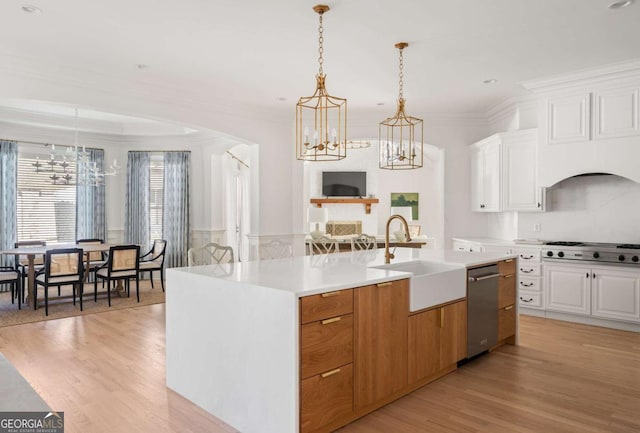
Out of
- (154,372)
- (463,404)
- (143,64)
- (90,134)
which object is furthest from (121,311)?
(463,404)

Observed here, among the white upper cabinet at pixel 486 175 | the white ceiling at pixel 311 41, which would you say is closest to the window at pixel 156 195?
the white ceiling at pixel 311 41

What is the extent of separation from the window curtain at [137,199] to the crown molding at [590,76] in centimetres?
660

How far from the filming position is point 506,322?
4.07 metres

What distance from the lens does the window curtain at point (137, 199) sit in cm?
827

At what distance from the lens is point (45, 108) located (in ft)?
22.2

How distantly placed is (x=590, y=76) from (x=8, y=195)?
8.45 metres

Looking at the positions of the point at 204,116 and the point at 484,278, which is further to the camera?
the point at 204,116

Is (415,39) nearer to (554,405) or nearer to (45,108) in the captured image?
(554,405)

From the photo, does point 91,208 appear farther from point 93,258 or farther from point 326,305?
point 326,305

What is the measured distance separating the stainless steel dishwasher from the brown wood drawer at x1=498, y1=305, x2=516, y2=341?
10cm

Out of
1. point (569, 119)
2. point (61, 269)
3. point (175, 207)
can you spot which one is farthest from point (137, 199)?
point (569, 119)

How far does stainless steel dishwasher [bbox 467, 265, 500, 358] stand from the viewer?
3557 mm

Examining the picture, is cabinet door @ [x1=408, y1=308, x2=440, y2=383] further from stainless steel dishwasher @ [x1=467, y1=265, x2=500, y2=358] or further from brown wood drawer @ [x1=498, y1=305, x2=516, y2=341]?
brown wood drawer @ [x1=498, y1=305, x2=516, y2=341]

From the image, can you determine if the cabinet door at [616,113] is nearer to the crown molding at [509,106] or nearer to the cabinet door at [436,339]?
the crown molding at [509,106]
